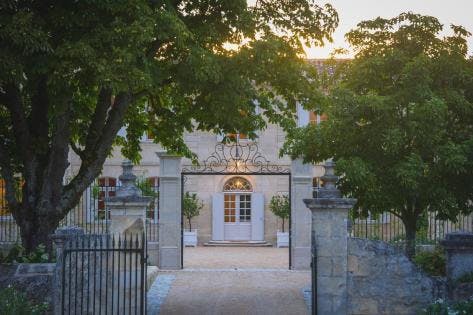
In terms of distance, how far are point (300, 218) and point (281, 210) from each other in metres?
8.74

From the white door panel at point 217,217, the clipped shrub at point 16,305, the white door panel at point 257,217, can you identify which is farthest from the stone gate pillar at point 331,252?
the white door panel at point 217,217

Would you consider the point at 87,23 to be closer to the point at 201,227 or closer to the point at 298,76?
the point at 298,76

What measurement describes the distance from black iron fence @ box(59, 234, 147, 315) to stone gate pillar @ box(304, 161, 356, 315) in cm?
252

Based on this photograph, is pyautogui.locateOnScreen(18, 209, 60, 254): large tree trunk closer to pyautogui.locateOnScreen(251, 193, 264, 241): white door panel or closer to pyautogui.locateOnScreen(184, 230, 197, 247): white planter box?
pyautogui.locateOnScreen(184, 230, 197, 247): white planter box

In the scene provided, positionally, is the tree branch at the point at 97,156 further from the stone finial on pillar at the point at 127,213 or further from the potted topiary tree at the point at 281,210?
the potted topiary tree at the point at 281,210

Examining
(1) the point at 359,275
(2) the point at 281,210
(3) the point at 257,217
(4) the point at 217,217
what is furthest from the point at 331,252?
(4) the point at 217,217

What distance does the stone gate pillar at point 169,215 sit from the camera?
65.8ft

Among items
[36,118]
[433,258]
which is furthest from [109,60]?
[433,258]

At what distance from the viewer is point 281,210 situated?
1137 inches

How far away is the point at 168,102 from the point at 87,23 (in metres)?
4.74

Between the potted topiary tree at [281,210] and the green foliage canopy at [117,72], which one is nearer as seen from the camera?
the green foliage canopy at [117,72]

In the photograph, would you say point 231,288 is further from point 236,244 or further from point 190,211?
point 236,244

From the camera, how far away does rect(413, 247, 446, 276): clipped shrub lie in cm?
1422

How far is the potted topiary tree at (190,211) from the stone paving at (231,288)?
16.8 feet
